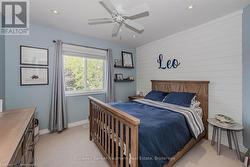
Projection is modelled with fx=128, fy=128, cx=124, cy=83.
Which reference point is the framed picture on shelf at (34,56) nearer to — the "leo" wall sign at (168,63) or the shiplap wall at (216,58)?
the "leo" wall sign at (168,63)

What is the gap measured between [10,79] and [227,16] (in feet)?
15.0

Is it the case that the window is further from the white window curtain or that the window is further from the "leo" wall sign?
the "leo" wall sign

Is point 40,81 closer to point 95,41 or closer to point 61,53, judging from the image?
point 61,53

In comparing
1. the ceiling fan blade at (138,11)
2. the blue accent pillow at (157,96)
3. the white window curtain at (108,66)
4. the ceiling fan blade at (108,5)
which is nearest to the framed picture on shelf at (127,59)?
the white window curtain at (108,66)

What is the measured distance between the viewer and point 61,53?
322 centimetres

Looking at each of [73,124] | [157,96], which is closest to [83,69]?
[73,124]

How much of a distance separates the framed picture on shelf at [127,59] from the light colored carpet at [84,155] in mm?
2672

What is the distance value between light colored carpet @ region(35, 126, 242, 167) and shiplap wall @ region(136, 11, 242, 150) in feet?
1.76

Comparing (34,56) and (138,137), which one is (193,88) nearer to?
(138,137)

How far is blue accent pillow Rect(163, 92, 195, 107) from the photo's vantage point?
2773 millimetres

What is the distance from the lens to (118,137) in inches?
65.0

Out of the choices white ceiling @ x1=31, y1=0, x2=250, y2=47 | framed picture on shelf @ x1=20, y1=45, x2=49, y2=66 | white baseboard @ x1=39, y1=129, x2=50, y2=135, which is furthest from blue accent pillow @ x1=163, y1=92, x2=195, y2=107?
framed picture on shelf @ x1=20, y1=45, x2=49, y2=66

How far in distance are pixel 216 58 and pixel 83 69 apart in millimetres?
3345

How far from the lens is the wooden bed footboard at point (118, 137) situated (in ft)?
4.38
